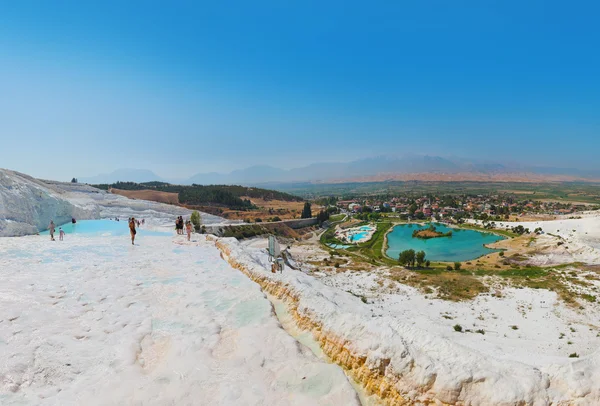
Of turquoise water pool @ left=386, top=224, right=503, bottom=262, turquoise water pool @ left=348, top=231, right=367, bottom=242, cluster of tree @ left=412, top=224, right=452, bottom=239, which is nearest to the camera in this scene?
turquoise water pool @ left=386, top=224, right=503, bottom=262

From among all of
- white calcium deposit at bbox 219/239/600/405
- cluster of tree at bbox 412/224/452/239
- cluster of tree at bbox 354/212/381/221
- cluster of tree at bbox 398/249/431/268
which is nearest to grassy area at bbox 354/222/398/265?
cluster of tree at bbox 398/249/431/268

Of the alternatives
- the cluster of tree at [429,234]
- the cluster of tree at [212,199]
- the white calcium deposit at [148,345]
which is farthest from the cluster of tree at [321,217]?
the white calcium deposit at [148,345]

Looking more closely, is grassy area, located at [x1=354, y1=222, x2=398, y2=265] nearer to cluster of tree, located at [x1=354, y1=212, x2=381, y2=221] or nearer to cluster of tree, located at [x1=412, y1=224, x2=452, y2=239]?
cluster of tree, located at [x1=412, y1=224, x2=452, y2=239]

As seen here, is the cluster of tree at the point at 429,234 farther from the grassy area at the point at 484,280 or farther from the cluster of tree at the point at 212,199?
the cluster of tree at the point at 212,199

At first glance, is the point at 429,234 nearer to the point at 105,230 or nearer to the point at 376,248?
the point at 376,248

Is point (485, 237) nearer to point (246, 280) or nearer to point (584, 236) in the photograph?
point (584, 236)

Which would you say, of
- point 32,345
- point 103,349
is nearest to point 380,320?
point 103,349
